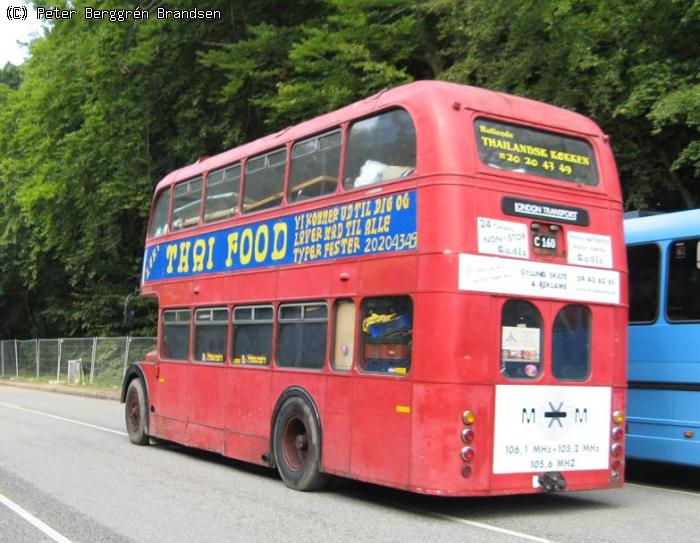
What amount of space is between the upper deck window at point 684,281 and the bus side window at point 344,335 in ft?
13.0

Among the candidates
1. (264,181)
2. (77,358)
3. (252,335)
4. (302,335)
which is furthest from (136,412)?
(77,358)

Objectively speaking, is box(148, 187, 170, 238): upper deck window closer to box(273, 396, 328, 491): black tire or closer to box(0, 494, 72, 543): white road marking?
box(273, 396, 328, 491): black tire

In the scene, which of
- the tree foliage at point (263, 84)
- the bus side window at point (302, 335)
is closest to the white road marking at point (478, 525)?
the bus side window at point (302, 335)

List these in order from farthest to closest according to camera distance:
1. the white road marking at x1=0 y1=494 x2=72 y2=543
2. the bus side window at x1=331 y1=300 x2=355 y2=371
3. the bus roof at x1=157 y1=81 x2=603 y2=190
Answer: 1. the bus side window at x1=331 y1=300 x2=355 y2=371
2. the bus roof at x1=157 y1=81 x2=603 y2=190
3. the white road marking at x1=0 y1=494 x2=72 y2=543

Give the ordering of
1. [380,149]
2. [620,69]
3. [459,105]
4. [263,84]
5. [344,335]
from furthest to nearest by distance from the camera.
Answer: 1. [263,84]
2. [620,69]
3. [344,335]
4. [380,149]
5. [459,105]

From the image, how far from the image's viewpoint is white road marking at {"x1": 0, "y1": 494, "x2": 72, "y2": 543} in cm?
707

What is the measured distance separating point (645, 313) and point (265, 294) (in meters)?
Result: 4.68

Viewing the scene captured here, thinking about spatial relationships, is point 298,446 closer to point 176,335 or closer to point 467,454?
point 467,454

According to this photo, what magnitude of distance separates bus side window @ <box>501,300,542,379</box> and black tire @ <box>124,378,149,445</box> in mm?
7476

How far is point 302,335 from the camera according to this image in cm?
965

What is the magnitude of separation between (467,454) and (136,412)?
796 cm

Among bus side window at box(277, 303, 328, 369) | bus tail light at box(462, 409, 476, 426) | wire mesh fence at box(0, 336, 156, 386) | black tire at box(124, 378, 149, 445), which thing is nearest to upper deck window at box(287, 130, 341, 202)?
bus side window at box(277, 303, 328, 369)

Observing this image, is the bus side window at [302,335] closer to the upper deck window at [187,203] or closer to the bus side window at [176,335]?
the bus side window at [176,335]

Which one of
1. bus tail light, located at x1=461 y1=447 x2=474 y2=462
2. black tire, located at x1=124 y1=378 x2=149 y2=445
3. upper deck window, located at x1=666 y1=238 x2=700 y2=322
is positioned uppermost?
upper deck window, located at x1=666 y1=238 x2=700 y2=322
